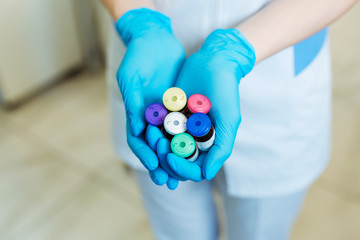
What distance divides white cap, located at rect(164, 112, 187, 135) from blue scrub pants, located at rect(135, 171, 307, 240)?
9.3 inches

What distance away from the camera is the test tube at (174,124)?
Result: 1.79 ft

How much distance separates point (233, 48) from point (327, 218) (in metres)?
0.91

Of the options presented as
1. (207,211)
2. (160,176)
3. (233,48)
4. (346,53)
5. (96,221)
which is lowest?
(96,221)

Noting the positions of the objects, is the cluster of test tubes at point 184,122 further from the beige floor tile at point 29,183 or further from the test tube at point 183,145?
the beige floor tile at point 29,183

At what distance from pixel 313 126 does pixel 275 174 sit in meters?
0.11

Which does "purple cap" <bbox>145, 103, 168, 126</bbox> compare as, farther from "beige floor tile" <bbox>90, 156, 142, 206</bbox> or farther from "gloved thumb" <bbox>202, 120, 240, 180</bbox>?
"beige floor tile" <bbox>90, 156, 142, 206</bbox>

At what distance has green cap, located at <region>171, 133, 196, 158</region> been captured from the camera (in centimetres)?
53

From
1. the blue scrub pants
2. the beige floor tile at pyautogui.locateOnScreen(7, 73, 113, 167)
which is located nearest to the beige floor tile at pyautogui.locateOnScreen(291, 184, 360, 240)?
the blue scrub pants

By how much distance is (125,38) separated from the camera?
688mm

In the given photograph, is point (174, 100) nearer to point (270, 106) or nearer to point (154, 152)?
point (154, 152)

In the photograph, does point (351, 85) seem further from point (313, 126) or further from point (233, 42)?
point (233, 42)

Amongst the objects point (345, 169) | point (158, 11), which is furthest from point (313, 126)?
point (345, 169)

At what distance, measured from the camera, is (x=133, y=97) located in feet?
1.96

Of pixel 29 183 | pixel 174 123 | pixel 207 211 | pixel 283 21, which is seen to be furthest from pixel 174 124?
pixel 29 183
